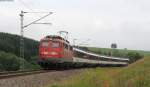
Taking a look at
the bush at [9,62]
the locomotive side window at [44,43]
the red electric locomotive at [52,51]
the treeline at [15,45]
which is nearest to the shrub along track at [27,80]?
the red electric locomotive at [52,51]

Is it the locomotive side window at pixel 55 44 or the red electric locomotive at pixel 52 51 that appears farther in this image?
the locomotive side window at pixel 55 44

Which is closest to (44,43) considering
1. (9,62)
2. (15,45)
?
(9,62)

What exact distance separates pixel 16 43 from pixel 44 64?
197 feet

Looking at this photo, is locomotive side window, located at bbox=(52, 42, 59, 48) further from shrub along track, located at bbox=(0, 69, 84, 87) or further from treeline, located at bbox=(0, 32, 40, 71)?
treeline, located at bbox=(0, 32, 40, 71)

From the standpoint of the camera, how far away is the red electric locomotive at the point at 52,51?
140 ft

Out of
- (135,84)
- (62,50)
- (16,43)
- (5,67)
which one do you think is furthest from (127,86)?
A: (16,43)

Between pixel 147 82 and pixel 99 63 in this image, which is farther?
pixel 99 63

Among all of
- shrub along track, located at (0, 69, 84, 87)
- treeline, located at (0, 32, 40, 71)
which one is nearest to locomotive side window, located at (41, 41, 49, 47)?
shrub along track, located at (0, 69, 84, 87)

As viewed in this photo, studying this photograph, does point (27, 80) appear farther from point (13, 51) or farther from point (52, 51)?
point (13, 51)

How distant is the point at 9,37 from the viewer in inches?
4163

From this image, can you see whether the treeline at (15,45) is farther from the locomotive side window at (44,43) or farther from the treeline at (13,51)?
the locomotive side window at (44,43)

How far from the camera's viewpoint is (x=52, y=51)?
1710 inches

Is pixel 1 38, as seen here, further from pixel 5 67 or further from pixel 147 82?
pixel 147 82

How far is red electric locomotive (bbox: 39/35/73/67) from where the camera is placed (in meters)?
42.8
